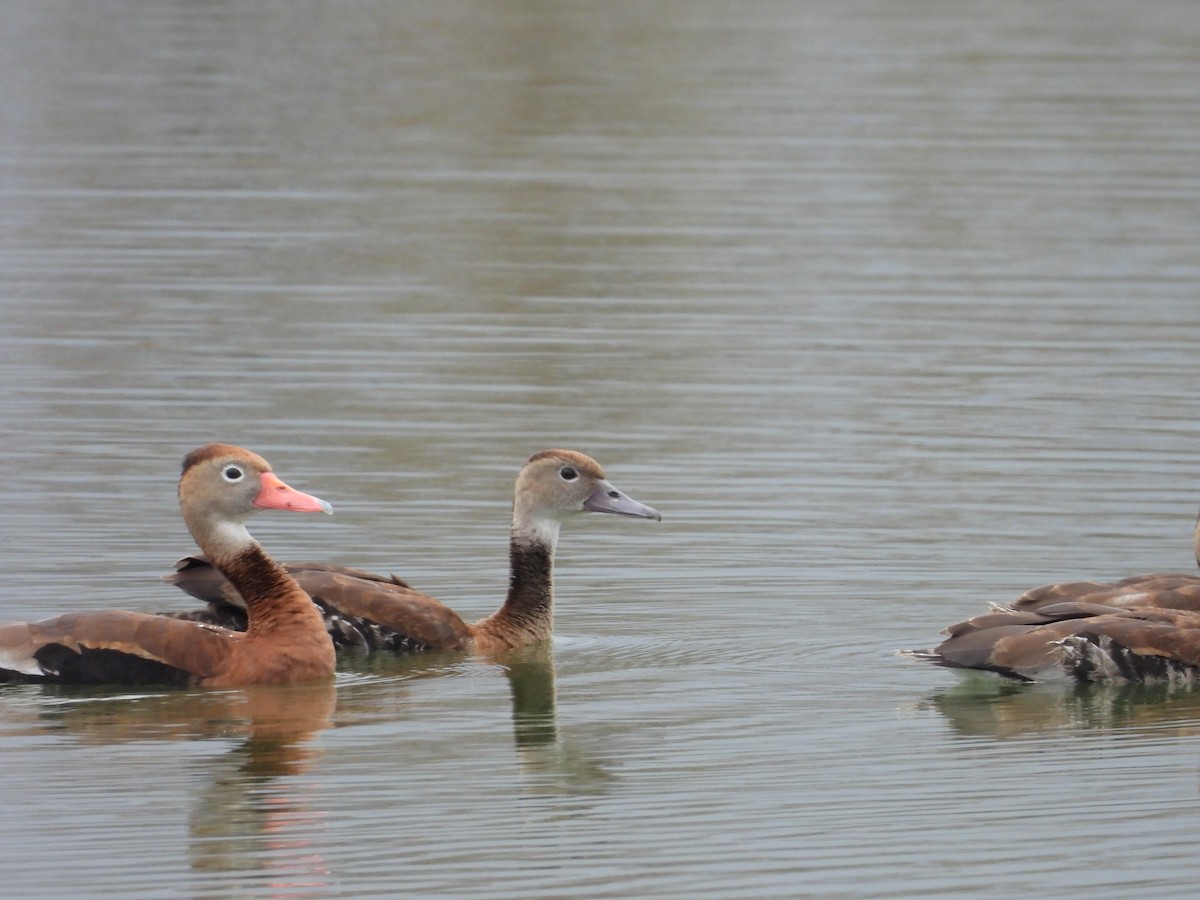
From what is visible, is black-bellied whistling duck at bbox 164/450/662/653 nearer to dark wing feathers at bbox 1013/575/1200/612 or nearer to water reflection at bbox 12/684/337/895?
water reflection at bbox 12/684/337/895

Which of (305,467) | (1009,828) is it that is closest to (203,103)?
(305,467)

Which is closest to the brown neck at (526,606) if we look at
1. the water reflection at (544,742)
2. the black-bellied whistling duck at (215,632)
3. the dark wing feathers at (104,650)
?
the water reflection at (544,742)

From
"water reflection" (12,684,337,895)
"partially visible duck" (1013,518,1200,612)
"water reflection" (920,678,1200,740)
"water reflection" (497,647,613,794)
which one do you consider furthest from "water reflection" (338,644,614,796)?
"partially visible duck" (1013,518,1200,612)

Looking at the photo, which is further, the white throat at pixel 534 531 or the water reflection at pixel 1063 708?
the white throat at pixel 534 531

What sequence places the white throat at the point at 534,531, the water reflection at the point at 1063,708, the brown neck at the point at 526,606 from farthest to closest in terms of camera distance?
1. the white throat at the point at 534,531
2. the brown neck at the point at 526,606
3. the water reflection at the point at 1063,708

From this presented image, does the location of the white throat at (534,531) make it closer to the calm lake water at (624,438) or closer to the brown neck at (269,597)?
the calm lake water at (624,438)

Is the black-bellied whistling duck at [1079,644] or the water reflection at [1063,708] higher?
the black-bellied whistling duck at [1079,644]

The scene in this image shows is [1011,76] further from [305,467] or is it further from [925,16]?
[305,467]

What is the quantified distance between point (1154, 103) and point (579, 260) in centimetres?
1459

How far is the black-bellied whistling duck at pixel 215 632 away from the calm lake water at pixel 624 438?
0.15 meters

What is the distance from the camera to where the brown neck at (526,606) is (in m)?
12.9

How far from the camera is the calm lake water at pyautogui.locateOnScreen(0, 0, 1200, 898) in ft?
31.6

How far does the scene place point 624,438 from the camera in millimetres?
17672

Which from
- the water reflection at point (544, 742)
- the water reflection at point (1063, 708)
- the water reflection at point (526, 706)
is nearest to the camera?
the water reflection at point (544, 742)
